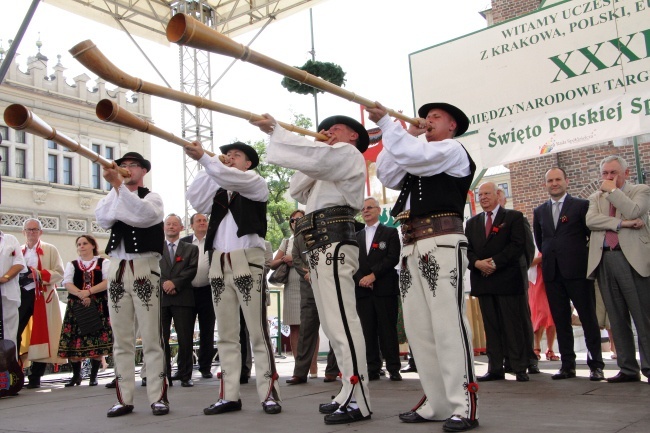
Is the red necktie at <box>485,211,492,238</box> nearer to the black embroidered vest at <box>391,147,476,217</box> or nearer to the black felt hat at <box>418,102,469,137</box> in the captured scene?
the black felt hat at <box>418,102,469,137</box>

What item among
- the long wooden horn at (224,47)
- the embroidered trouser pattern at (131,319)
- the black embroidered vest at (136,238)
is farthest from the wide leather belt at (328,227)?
the embroidered trouser pattern at (131,319)

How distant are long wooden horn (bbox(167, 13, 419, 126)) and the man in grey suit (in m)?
2.92

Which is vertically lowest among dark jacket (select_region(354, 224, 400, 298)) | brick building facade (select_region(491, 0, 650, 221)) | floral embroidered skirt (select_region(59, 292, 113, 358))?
floral embroidered skirt (select_region(59, 292, 113, 358))

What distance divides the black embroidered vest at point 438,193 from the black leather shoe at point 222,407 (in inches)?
77.2

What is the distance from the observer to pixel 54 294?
27.9 ft

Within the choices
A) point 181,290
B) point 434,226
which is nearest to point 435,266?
point 434,226

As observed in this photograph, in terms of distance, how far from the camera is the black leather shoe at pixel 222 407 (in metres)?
4.81

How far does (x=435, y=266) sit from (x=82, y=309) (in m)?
5.12

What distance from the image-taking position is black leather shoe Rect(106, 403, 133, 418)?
16.5 ft

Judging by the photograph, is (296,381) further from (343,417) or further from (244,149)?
(343,417)

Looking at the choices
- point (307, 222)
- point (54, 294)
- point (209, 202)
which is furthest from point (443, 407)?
point (54, 294)

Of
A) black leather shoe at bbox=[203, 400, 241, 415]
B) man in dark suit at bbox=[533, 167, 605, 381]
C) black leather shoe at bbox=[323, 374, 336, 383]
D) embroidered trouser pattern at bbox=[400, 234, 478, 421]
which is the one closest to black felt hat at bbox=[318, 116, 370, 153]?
embroidered trouser pattern at bbox=[400, 234, 478, 421]

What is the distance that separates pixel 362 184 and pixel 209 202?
139cm

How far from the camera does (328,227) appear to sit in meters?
4.52
